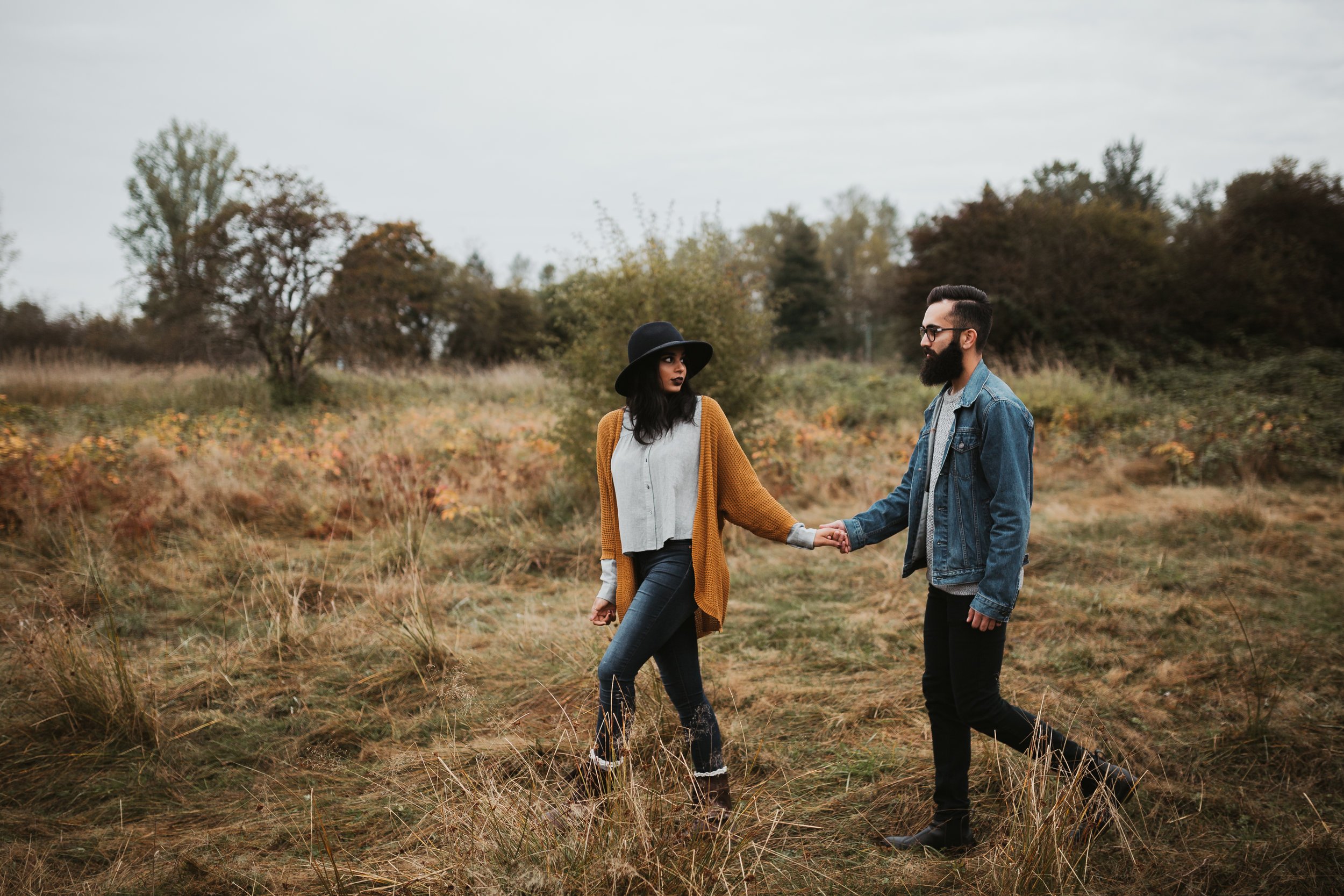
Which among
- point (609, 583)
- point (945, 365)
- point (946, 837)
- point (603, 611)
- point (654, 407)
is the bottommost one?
point (946, 837)

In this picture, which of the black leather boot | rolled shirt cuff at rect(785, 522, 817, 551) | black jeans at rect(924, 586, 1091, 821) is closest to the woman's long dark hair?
rolled shirt cuff at rect(785, 522, 817, 551)

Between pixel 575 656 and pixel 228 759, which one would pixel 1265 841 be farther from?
pixel 228 759

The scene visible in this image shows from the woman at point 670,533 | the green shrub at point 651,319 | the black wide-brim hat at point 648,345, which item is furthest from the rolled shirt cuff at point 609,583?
the green shrub at point 651,319

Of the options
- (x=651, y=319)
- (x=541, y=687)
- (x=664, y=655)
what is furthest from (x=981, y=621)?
(x=651, y=319)

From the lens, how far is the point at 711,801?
2.49 metres

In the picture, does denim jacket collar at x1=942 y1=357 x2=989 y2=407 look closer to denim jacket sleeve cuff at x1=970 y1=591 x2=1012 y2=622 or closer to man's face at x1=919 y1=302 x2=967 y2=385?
man's face at x1=919 y1=302 x2=967 y2=385

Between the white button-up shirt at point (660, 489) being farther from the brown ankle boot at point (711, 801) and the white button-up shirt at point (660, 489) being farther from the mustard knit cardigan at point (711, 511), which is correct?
the brown ankle boot at point (711, 801)

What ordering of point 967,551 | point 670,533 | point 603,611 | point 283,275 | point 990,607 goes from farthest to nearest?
point 283,275
point 603,611
point 670,533
point 967,551
point 990,607

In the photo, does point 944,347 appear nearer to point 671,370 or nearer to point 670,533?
point 671,370

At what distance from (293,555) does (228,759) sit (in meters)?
3.06

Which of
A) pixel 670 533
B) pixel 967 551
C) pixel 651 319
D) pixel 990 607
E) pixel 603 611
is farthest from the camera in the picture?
pixel 651 319

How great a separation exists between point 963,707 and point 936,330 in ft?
4.00

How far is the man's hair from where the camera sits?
7.95 feet

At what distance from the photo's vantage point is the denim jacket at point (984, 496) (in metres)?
2.23
